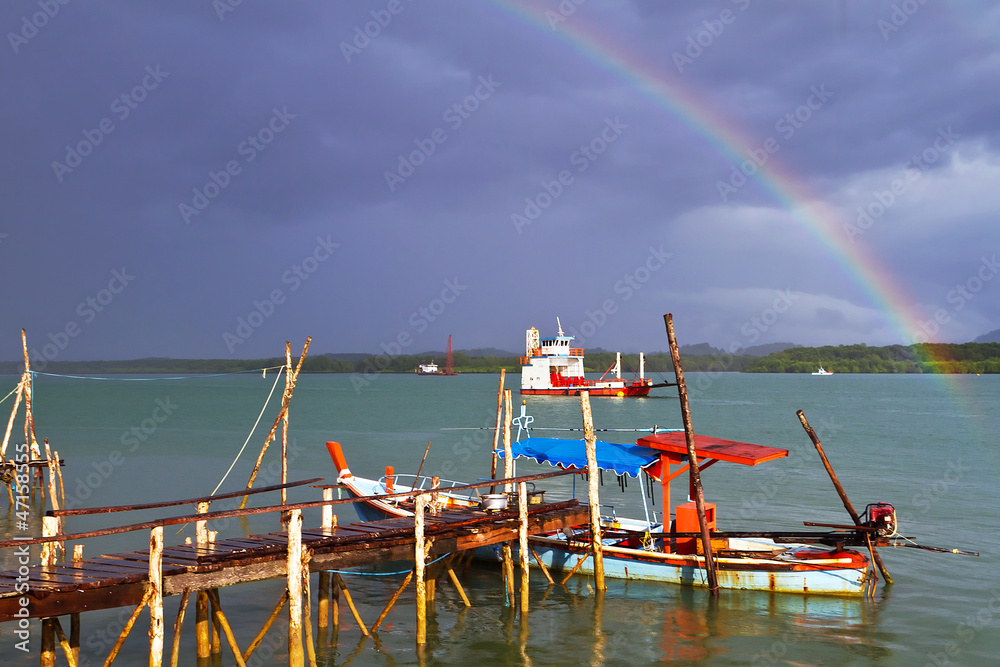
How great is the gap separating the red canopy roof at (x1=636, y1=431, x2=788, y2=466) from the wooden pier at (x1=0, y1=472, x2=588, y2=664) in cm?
364

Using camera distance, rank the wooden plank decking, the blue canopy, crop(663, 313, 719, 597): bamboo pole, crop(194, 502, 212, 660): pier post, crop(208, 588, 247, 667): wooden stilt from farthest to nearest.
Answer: the blue canopy → crop(663, 313, 719, 597): bamboo pole → crop(194, 502, 212, 660): pier post → crop(208, 588, 247, 667): wooden stilt → the wooden plank decking

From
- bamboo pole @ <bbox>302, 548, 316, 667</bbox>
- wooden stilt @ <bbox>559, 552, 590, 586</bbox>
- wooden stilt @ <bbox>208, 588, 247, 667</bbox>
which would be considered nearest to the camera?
wooden stilt @ <bbox>208, 588, 247, 667</bbox>

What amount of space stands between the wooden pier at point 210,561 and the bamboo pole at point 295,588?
14 mm

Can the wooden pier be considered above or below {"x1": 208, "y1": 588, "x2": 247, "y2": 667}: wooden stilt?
above

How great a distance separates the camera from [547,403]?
107 meters

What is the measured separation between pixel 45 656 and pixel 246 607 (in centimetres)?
505

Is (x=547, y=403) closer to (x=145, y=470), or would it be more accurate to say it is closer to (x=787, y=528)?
(x=145, y=470)

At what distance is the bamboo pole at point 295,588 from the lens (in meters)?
10.9

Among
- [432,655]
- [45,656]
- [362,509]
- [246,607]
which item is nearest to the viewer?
[45,656]

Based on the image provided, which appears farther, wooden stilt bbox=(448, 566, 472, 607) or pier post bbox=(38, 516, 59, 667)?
wooden stilt bbox=(448, 566, 472, 607)

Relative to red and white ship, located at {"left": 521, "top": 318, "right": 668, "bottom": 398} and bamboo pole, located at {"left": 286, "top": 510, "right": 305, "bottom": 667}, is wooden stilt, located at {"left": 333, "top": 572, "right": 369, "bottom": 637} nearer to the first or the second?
bamboo pole, located at {"left": 286, "top": 510, "right": 305, "bottom": 667}

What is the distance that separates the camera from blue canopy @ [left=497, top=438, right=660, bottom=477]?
17375 millimetres

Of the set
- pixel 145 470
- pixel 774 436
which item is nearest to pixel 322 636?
pixel 145 470

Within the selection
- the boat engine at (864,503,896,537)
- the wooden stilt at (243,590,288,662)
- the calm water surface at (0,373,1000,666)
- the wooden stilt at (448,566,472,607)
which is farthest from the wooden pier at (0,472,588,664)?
the boat engine at (864,503,896,537)
